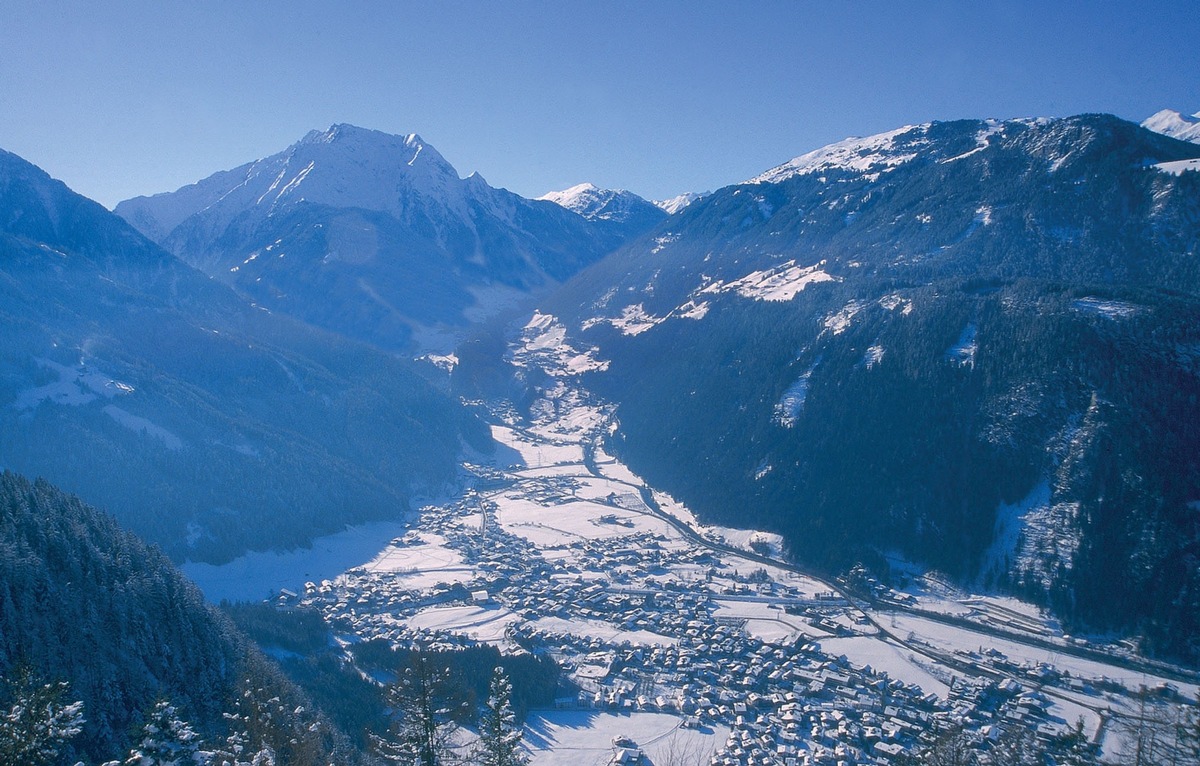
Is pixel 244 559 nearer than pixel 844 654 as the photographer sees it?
No

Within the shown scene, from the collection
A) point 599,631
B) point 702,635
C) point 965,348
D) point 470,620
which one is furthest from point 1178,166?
point 470,620

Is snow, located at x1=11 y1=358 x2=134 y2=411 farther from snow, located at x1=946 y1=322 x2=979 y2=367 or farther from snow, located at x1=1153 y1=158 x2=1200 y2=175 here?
snow, located at x1=1153 y1=158 x2=1200 y2=175

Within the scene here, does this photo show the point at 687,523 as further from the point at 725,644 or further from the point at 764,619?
the point at 725,644

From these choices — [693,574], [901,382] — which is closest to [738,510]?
[693,574]

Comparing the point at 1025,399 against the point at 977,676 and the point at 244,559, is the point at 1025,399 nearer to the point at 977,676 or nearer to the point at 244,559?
the point at 977,676

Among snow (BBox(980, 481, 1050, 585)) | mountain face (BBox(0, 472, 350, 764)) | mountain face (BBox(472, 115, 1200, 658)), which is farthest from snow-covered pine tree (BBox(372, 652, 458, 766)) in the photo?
snow (BBox(980, 481, 1050, 585))
